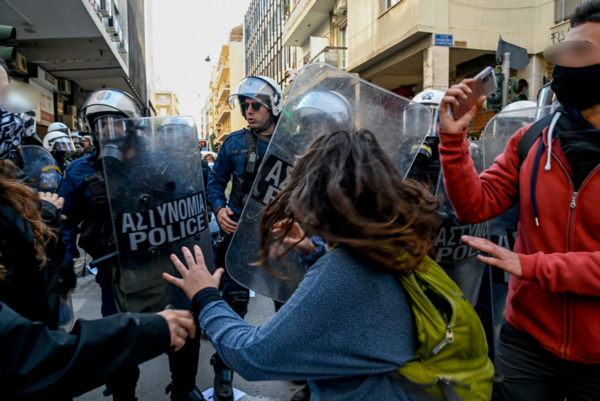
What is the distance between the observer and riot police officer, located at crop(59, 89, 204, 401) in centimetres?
228

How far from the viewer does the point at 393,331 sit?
1.02 metres

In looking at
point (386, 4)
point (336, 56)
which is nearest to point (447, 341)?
A: point (386, 4)

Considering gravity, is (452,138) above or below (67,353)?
above

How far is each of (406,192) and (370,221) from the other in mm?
152

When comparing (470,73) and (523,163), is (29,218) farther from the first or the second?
(470,73)

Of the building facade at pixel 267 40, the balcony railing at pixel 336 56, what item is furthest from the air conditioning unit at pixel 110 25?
the building facade at pixel 267 40

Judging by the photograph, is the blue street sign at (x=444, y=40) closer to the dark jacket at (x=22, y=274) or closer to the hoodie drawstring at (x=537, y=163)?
the hoodie drawstring at (x=537, y=163)

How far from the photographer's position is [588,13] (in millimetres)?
1386

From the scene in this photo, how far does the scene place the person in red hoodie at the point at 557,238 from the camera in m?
1.26

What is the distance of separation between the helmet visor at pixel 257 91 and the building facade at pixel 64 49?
4.05 m

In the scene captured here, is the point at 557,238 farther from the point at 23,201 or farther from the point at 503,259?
the point at 23,201

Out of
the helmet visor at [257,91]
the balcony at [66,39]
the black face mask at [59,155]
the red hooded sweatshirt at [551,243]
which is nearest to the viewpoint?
the red hooded sweatshirt at [551,243]

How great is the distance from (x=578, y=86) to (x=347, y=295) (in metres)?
1.06

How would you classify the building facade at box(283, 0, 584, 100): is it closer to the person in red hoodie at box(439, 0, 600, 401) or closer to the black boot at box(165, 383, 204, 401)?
the person in red hoodie at box(439, 0, 600, 401)
